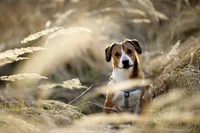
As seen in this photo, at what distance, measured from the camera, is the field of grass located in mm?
3703

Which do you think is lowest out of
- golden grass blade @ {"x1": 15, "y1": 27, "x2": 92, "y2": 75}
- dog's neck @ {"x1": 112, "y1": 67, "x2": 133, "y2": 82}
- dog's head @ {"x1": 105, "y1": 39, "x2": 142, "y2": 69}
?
dog's neck @ {"x1": 112, "y1": 67, "x2": 133, "y2": 82}

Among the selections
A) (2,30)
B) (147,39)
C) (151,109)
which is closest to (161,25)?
(147,39)

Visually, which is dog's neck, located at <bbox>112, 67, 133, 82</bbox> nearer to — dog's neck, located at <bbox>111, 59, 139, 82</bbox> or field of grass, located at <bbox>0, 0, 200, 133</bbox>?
dog's neck, located at <bbox>111, 59, 139, 82</bbox>

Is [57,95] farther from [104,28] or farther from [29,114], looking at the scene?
[29,114]

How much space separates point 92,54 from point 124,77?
2936 mm

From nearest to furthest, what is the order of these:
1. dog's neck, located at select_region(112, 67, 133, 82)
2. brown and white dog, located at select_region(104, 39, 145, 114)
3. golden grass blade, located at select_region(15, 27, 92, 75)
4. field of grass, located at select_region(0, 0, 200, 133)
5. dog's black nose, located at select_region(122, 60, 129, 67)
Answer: field of grass, located at select_region(0, 0, 200, 133)
dog's black nose, located at select_region(122, 60, 129, 67)
brown and white dog, located at select_region(104, 39, 145, 114)
dog's neck, located at select_region(112, 67, 133, 82)
golden grass blade, located at select_region(15, 27, 92, 75)

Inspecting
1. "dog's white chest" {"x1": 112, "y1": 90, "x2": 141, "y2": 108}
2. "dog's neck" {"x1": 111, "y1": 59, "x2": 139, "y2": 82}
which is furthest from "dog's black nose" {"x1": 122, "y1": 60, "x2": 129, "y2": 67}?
"dog's white chest" {"x1": 112, "y1": 90, "x2": 141, "y2": 108}

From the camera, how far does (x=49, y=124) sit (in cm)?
262

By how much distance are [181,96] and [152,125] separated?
39 centimetres

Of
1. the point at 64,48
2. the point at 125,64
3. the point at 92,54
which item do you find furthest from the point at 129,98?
the point at 92,54

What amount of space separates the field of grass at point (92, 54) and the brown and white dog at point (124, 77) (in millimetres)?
145

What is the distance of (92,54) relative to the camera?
23.9ft

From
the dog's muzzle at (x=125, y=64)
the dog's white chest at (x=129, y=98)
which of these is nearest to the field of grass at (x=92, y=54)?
the dog's white chest at (x=129, y=98)

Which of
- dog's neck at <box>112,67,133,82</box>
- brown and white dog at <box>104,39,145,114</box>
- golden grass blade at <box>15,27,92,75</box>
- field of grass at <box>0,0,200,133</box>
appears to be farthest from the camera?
golden grass blade at <box>15,27,92,75</box>
